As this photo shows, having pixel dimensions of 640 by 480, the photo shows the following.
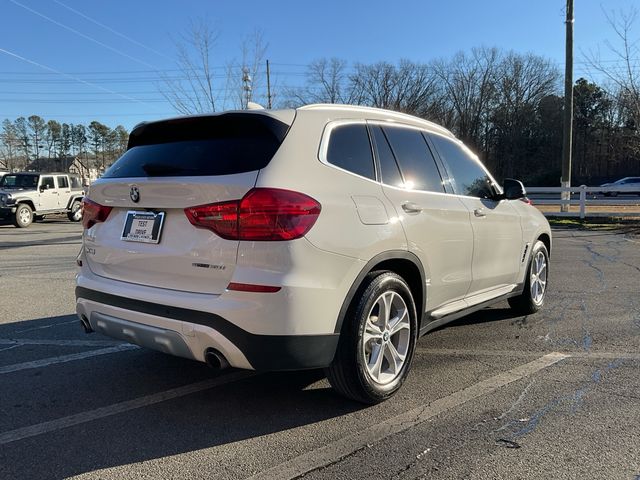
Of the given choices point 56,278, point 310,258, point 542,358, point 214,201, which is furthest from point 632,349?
point 56,278

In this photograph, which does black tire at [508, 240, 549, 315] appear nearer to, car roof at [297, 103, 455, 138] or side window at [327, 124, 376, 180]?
car roof at [297, 103, 455, 138]

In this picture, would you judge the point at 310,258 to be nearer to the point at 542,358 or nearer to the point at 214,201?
the point at 214,201

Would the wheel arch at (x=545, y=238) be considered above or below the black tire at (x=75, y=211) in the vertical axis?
below

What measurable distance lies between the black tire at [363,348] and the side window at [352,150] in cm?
69

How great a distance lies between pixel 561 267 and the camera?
8844mm

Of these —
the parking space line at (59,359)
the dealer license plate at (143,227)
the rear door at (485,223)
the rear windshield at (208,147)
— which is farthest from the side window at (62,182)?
the rear door at (485,223)

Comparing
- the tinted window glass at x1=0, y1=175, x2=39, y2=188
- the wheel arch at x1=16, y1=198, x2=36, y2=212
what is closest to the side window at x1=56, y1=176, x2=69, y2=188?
the tinted window glass at x1=0, y1=175, x2=39, y2=188

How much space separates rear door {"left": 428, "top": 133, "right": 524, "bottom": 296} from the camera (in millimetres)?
4406

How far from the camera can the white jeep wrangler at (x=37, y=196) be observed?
17938mm

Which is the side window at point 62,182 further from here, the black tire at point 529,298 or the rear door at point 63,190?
the black tire at point 529,298

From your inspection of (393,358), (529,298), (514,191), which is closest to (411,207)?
(393,358)

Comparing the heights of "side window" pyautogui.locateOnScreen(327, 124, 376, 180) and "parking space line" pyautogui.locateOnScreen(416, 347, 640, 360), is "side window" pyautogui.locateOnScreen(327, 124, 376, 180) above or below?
above

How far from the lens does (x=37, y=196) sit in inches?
747

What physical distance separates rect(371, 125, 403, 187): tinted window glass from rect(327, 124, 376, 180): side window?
0.31 feet
